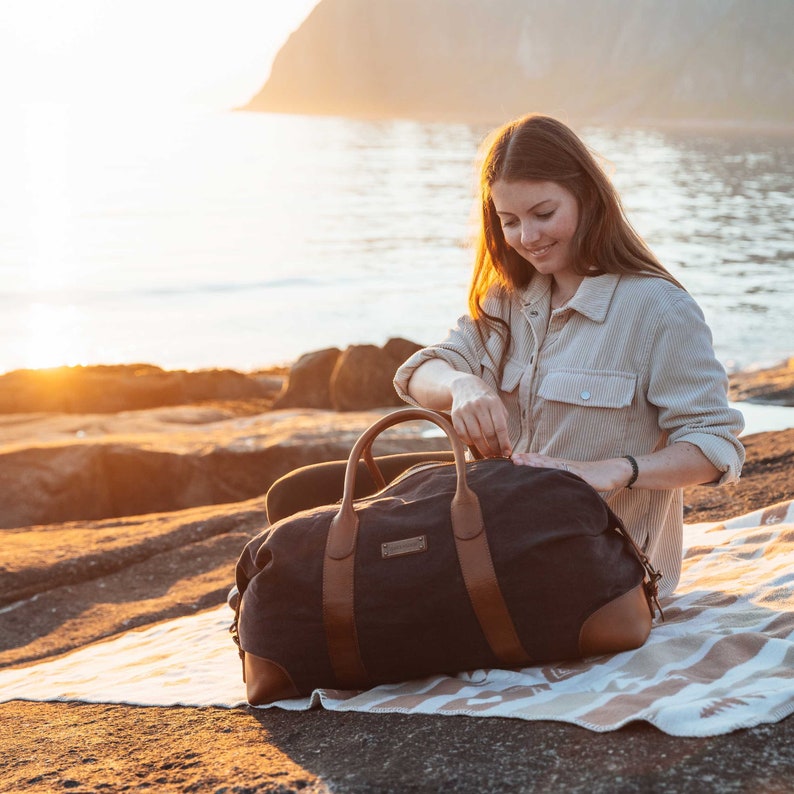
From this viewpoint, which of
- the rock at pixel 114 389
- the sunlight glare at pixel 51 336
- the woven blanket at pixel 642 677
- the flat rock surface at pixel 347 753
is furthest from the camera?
the sunlight glare at pixel 51 336

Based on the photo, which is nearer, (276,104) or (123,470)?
(123,470)

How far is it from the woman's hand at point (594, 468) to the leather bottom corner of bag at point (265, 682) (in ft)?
2.42

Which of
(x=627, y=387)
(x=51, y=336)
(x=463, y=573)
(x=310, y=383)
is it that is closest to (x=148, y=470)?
(x=310, y=383)

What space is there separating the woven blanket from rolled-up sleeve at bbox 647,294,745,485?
1.29 ft

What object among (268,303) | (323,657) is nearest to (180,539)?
(323,657)

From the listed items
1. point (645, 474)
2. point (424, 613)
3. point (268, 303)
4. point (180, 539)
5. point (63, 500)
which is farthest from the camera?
point (268, 303)

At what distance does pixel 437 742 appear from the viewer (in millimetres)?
2029

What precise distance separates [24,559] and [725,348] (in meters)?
11.7

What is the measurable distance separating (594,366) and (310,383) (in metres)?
7.73

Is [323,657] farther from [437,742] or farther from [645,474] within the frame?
[645,474]

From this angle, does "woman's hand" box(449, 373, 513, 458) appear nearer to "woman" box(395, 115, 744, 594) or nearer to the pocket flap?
"woman" box(395, 115, 744, 594)

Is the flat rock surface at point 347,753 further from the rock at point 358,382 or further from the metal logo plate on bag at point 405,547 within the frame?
the rock at point 358,382

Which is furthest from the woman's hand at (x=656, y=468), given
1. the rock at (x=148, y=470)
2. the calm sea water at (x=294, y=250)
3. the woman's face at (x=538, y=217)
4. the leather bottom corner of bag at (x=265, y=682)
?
the rock at (x=148, y=470)

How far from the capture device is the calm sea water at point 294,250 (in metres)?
16.7
